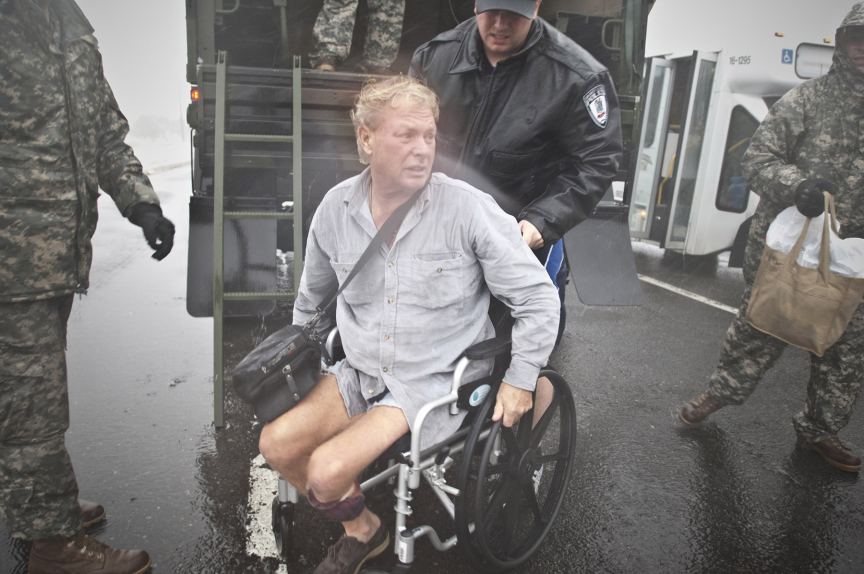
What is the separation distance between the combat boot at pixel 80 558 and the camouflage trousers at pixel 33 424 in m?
0.05

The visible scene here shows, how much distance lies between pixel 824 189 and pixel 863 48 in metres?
0.63

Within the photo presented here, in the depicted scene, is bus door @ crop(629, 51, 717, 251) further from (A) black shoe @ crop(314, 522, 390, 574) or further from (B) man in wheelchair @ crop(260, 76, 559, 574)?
(A) black shoe @ crop(314, 522, 390, 574)

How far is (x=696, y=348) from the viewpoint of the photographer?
4.46 metres

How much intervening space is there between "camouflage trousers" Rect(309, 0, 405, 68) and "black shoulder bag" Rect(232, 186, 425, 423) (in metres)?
2.64

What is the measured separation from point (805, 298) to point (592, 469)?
3.94 feet


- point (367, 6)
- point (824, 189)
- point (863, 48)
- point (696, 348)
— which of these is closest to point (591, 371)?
point (696, 348)

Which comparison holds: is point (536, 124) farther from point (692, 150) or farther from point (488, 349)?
point (692, 150)

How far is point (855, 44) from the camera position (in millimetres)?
2574

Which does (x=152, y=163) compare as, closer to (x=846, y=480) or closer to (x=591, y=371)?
(x=591, y=371)

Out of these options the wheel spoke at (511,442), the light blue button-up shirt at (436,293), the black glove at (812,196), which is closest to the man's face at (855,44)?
the black glove at (812,196)

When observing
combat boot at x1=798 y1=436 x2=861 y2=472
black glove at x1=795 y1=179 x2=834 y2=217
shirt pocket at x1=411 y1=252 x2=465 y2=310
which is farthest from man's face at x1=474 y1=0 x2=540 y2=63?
combat boot at x1=798 y1=436 x2=861 y2=472

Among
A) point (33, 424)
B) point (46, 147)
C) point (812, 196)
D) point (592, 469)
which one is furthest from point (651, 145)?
point (33, 424)

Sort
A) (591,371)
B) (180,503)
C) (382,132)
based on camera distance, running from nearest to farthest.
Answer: (382,132) < (180,503) < (591,371)

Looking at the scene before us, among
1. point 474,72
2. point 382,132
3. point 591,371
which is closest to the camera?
point 382,132
